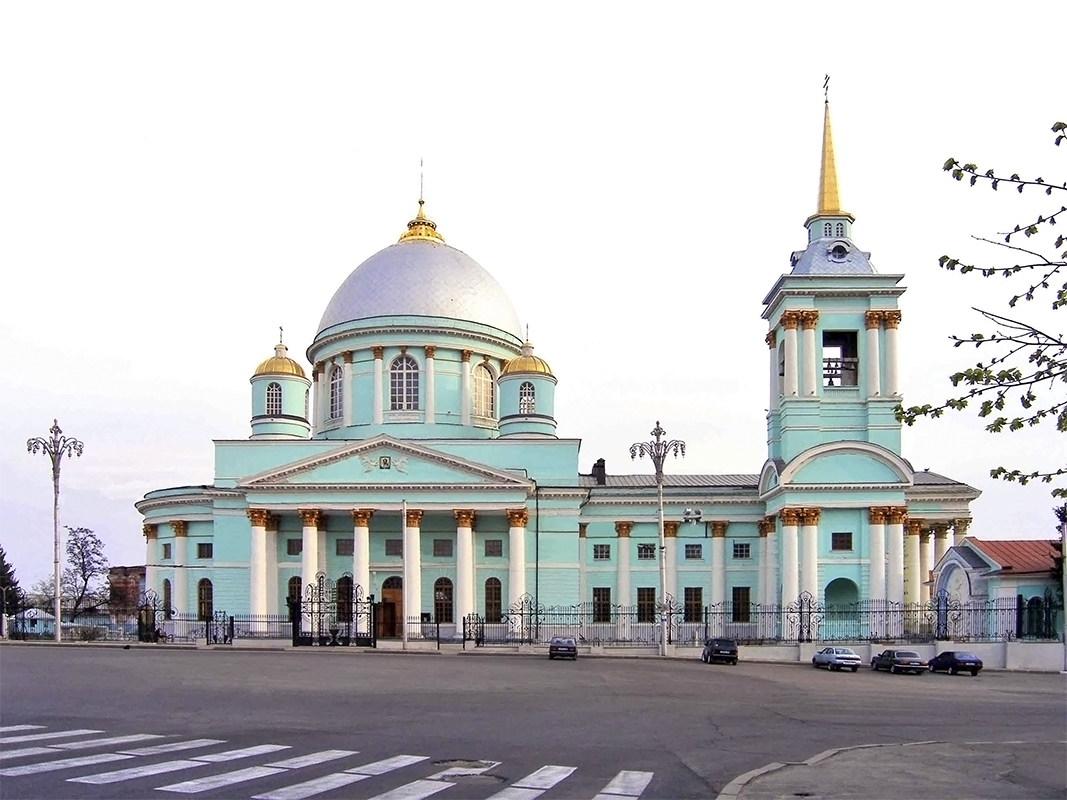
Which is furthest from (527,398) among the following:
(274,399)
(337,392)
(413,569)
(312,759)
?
(312,759)

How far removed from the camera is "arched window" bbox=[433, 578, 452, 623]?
188ft

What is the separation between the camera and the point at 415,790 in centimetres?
1202

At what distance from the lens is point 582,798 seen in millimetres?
11789

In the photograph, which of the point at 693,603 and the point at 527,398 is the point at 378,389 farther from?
the point at 693,603

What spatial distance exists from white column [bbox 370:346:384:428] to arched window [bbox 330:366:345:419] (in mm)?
2407

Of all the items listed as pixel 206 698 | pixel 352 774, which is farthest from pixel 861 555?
pixel 352 774

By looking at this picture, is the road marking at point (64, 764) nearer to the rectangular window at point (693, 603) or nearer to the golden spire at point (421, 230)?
the rectangular window at point (693, 603)

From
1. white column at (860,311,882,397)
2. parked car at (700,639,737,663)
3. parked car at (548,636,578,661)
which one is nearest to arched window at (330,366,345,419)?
parked car at (548,636,578,661)

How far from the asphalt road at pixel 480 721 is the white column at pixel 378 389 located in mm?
27417

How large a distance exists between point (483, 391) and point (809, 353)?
1937 cm

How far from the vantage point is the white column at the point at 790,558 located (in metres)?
52.4

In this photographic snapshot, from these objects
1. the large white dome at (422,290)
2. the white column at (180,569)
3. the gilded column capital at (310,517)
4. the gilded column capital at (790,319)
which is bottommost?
the white column at (180,569)

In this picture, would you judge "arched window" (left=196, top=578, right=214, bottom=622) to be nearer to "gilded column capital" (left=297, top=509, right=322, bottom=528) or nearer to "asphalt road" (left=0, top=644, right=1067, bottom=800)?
"gilded column capital" (left=297, top=509, right=322, bottom=528)

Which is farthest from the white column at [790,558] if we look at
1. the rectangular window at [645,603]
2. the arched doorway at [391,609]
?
the arched doorway at [391,609]
